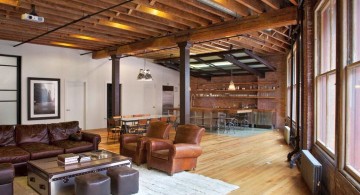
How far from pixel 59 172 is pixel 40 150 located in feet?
5.57

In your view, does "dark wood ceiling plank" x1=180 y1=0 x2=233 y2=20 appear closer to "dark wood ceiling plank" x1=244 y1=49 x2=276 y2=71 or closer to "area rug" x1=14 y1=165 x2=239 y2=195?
"area rug" x1=14 y1=165 x2=239 y2=195

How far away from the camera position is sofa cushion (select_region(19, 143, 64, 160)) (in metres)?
5.10

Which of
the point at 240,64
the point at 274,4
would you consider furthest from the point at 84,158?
the point at 240,64

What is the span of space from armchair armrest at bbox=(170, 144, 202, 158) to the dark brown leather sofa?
7.25 ft

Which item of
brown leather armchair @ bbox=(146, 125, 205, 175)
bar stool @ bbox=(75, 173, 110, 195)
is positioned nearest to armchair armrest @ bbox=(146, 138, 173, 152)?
brown leather armchair @ bbox=(146, 125, 205, 175)

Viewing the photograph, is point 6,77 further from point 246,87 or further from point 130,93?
point 246,87

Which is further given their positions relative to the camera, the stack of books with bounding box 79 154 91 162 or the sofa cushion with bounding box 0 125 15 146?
the sofa cushion with bounding box 0 125 15 146

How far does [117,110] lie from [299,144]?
7.09 meters

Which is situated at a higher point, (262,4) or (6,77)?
(262,4)

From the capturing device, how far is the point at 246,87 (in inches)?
533

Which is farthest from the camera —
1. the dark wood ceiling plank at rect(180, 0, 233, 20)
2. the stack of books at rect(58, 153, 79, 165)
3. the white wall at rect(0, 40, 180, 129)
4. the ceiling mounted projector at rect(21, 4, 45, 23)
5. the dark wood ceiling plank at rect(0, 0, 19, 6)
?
the white wall at rect(0, 40, 180, 129)

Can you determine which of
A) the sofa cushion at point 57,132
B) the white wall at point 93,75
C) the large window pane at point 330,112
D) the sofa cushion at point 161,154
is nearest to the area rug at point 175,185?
the sofa cushion at point 161,154

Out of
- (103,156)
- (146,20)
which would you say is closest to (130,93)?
(146,20)

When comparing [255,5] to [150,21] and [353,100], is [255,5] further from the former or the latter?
[353,100]
